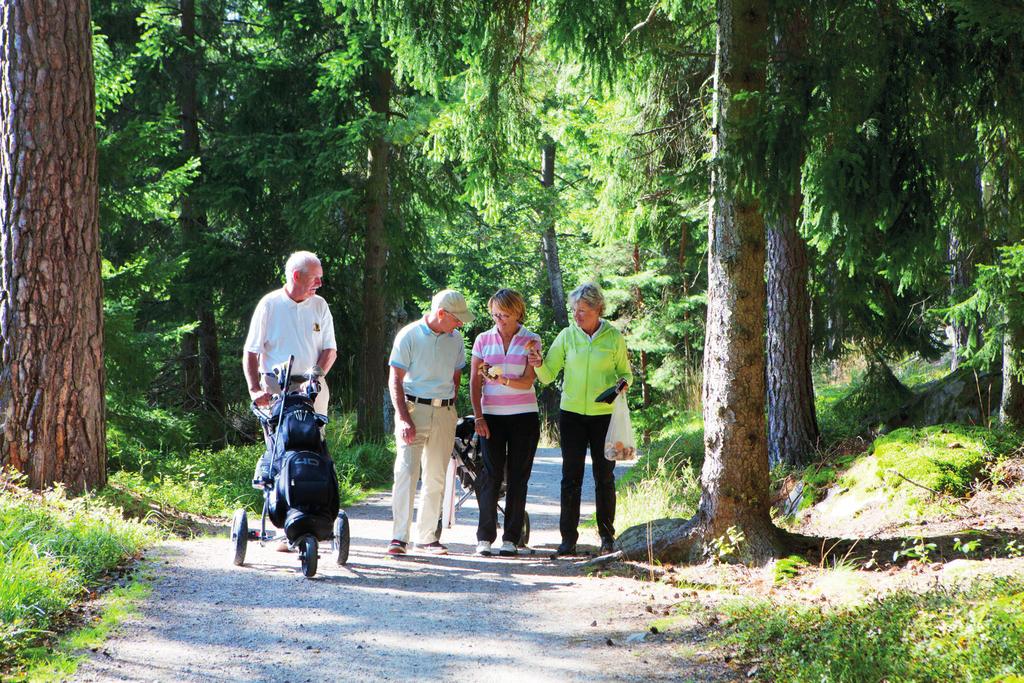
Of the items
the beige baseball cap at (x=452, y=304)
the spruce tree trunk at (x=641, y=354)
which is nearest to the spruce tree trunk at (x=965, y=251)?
the beige baseball cap at (x=452, y=304)

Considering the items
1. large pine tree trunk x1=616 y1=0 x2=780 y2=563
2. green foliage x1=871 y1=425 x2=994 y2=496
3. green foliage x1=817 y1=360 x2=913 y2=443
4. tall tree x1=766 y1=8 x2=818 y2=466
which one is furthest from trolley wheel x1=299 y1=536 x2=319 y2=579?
green foliage x1=817 y1=360 x2=913 y2=443

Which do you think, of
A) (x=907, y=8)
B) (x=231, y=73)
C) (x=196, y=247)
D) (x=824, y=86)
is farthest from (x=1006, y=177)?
(x=231, y=73)

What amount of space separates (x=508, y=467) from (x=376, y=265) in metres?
8.80

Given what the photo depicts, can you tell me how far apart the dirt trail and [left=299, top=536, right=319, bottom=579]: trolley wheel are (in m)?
0.08

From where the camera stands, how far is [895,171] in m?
6.29

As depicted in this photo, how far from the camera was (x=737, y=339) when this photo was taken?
659 centimetres

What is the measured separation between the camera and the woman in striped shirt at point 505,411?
25.6 ft

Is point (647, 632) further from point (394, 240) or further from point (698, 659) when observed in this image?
point (394, 240)

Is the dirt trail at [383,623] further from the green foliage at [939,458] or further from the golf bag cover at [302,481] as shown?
the green foliage at [939,458]

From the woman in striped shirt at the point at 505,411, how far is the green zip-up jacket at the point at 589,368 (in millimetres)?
232

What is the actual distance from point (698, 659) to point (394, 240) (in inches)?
474

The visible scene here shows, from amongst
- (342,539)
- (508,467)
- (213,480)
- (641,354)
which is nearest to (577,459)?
(508,467)

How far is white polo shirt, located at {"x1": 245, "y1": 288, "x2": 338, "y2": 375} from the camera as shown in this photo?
7277mm

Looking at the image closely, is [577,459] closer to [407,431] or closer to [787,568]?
[407,431]
